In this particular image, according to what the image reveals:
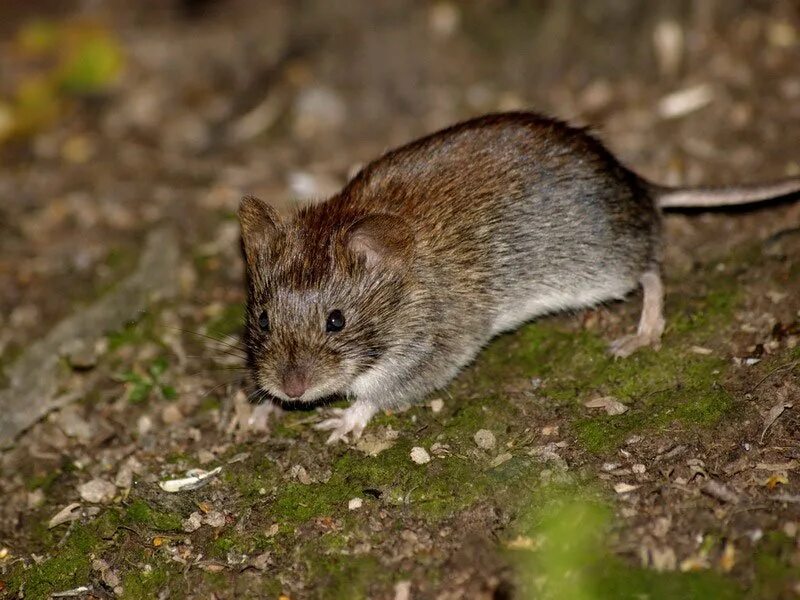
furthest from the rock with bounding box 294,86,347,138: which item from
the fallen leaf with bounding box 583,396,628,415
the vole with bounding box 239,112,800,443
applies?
the fallen leaf with bounding box 583,396,628,415

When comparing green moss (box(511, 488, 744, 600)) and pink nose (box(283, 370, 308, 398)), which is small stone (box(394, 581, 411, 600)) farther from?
pink nose (box(283, 370, 308, 398))

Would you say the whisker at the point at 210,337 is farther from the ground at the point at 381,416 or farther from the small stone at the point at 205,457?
the small stone at the point at 205,457

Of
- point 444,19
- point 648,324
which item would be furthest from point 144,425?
point 444,19

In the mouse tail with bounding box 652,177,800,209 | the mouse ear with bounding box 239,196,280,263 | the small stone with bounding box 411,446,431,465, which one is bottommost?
the small stone with bounding box 411,446,431,465

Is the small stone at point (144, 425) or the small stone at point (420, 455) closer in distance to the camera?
the small stone at point (420, 455)

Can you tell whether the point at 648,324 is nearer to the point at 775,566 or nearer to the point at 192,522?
the point at 775,566

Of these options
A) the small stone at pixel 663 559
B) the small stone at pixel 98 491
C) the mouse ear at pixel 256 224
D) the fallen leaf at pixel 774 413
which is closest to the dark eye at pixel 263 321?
the mouse ear at pixel 256 224

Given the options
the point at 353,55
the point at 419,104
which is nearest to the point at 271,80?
the point at 353,55
